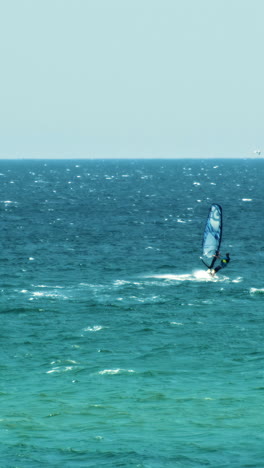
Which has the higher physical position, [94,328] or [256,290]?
[256,290]

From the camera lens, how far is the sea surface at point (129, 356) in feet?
122

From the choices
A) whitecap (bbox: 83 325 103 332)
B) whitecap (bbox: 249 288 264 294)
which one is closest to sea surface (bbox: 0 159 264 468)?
whitecap (bbox: 83 325 103 332)

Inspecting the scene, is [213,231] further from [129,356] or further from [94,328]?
[129,356]

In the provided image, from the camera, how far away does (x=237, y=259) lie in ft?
306

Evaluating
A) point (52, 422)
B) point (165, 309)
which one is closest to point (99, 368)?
point (52, 422)

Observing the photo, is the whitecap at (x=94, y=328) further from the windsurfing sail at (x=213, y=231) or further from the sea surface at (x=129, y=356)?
the windsurfing sail at (x=213, y=231)

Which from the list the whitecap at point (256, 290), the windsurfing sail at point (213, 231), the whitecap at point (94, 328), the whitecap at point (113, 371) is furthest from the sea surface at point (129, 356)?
the windsurfing sail at point (213, 231)

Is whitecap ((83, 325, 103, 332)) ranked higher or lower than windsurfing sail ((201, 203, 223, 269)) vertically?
lower

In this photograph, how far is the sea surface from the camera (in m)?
37.3

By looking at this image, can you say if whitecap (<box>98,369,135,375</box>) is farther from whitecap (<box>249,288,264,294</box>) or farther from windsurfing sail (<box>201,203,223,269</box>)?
whitecap (<box>249,288,264,294</box>)

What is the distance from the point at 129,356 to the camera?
52125 mm

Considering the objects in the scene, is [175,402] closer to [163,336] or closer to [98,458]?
[98,458]

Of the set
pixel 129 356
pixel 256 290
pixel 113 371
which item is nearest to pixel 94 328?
pixel 129 356

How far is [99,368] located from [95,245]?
55260mm
